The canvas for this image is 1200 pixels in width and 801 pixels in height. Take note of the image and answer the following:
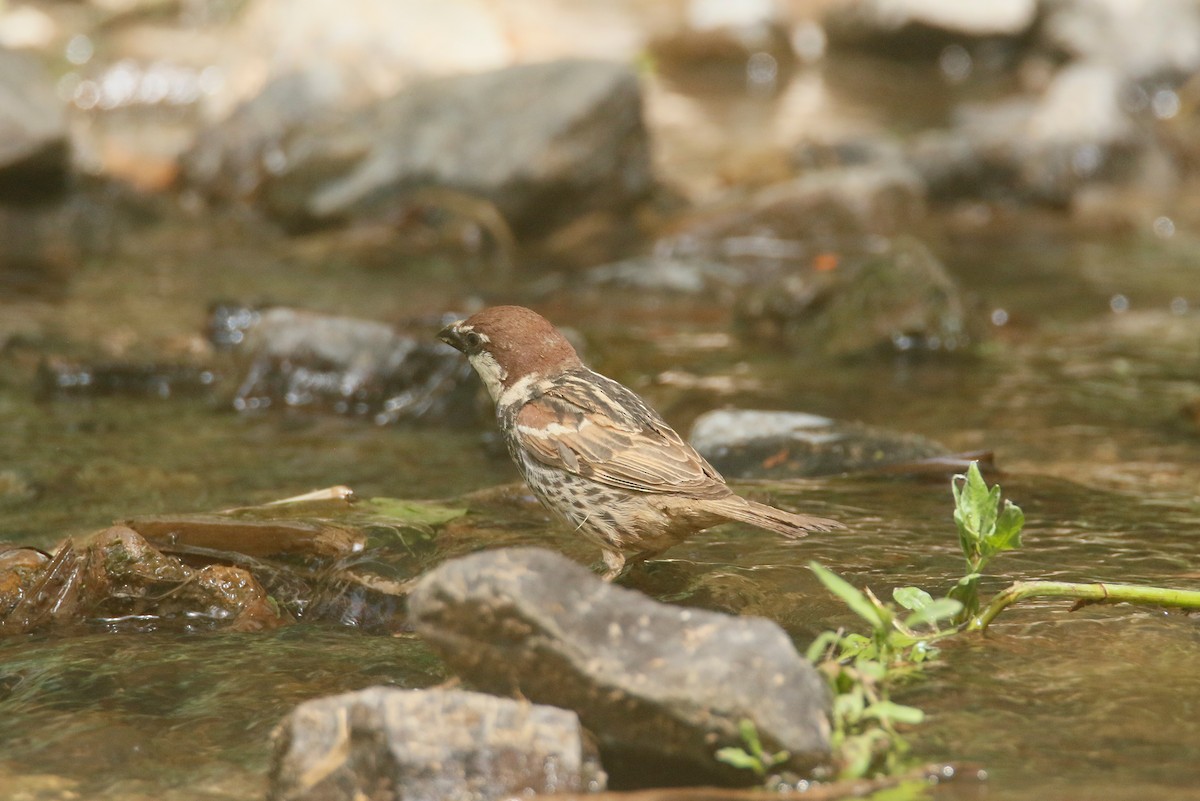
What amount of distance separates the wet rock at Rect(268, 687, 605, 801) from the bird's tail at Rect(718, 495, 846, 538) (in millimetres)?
1326

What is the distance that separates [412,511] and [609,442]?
84 cm

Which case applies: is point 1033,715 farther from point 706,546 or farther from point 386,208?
point 386,208

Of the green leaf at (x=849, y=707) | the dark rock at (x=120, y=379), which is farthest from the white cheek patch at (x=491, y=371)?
the dark rock at (x=120, y=379)

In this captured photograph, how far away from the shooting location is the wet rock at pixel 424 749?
116 inches

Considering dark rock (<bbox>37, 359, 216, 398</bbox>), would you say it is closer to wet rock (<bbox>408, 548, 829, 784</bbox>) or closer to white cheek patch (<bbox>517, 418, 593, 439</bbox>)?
white cheek patch (<bbox>517, 418, 593, 439</bbox>)

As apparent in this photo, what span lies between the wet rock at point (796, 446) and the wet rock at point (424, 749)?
3.02 metres

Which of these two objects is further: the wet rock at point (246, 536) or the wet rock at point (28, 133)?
the wet rock at point (28, 133)

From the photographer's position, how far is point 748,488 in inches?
218

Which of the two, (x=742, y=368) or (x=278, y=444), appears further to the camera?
(x=742, y=368)

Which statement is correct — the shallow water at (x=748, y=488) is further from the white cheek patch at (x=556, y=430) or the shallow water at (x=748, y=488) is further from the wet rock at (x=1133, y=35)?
the wet rock at (x=1133, y=35)

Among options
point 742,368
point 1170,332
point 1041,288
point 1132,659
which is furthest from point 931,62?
point 1132,659

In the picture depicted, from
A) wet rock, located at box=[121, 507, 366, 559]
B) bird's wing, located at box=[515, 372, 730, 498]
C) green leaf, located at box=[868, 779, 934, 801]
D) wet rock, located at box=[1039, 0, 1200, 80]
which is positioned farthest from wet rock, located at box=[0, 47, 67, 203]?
wet rock, located at box=[1039, 0, 1200, 80]

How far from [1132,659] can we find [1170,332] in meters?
6.12

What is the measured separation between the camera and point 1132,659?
366 cm
